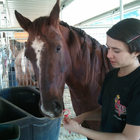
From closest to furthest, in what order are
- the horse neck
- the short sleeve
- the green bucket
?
1. the short sleeve
2. the green bucket
3. the horse neck

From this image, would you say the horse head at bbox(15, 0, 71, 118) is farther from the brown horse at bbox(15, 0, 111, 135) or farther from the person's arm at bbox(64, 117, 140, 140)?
the person's arm at bbox(64, 117, 140, 140)

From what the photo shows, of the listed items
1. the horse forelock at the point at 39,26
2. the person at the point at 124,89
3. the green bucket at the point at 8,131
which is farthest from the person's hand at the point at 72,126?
the horse forelock at the point at 39,26

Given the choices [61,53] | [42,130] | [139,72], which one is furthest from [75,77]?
[139,72]

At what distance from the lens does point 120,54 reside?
2.17ft

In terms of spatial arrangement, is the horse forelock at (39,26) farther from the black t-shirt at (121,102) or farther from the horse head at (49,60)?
the black t-shirt at (121,102)

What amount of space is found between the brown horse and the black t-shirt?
0.31m

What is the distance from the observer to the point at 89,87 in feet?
4.16

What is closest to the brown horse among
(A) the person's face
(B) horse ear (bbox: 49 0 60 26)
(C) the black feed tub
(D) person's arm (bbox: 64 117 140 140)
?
(B) horse ear (bbox: 49 0 60 26)

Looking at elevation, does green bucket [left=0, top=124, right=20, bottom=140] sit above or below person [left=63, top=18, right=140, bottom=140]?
below

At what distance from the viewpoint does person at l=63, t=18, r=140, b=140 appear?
585 mm

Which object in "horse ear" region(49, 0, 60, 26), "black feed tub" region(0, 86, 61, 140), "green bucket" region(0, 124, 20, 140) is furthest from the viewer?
"horse ear" region(49, 0, 60, 26)

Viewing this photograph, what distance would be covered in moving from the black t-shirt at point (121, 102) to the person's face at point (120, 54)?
0.07 m

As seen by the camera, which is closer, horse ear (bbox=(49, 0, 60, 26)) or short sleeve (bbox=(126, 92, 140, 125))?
short sleeve (bbox=(126, 92, 140, 125))

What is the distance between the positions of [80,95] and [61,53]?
20.2 inches
